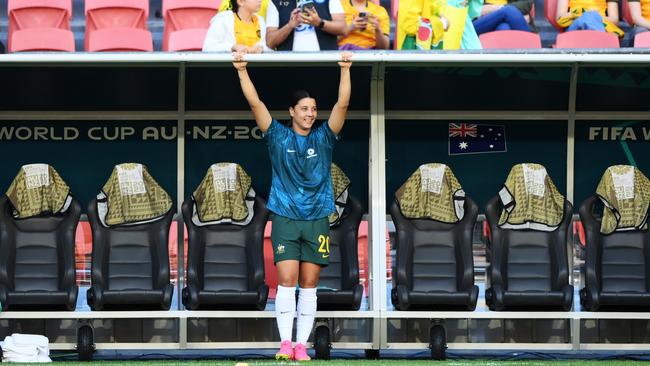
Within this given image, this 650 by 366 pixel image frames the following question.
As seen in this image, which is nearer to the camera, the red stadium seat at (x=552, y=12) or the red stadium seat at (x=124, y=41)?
the red stadium seat at (x=124, y=41)

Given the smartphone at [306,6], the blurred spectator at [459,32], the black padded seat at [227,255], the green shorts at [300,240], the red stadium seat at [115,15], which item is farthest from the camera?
the red stadium seat at [115,15]

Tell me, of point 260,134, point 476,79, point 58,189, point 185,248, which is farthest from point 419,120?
point 58,189

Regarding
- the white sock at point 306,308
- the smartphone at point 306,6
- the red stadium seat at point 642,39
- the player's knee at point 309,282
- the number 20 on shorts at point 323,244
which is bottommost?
the white sock at point 306,308

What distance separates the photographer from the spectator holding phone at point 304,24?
10617 mm

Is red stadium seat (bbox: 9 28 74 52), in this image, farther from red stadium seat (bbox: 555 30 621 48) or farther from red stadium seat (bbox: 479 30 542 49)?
red stadium seat (bbox: 555 30 621 48)

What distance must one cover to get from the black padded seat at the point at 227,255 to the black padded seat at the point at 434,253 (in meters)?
0.99

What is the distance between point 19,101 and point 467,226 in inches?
138

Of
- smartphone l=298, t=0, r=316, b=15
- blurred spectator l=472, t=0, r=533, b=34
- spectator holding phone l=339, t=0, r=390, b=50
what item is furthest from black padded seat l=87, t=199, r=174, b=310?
blurred spectator l=472, t=0, r=533, b=34

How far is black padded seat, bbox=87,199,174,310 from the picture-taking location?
1018cm

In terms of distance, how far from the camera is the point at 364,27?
35.9 feet

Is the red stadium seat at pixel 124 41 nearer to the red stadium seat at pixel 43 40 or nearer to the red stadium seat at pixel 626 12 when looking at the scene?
the red stadium seat at pixel 43 40

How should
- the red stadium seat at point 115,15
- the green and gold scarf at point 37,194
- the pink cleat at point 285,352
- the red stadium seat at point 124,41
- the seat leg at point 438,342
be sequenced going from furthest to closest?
the red stadium seat at point 115,15 → the red stadium seat at point 124,41 → the green and gold scarf at point 37,194 → the seat leg at point 438,342 → the pink cleat at point 285,352

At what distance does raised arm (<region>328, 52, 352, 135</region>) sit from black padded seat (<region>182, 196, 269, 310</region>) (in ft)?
4.78

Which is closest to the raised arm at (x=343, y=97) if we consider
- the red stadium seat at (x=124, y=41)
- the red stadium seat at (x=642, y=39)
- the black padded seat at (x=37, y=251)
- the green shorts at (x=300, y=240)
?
the green shorts at (x=300, y=240)
